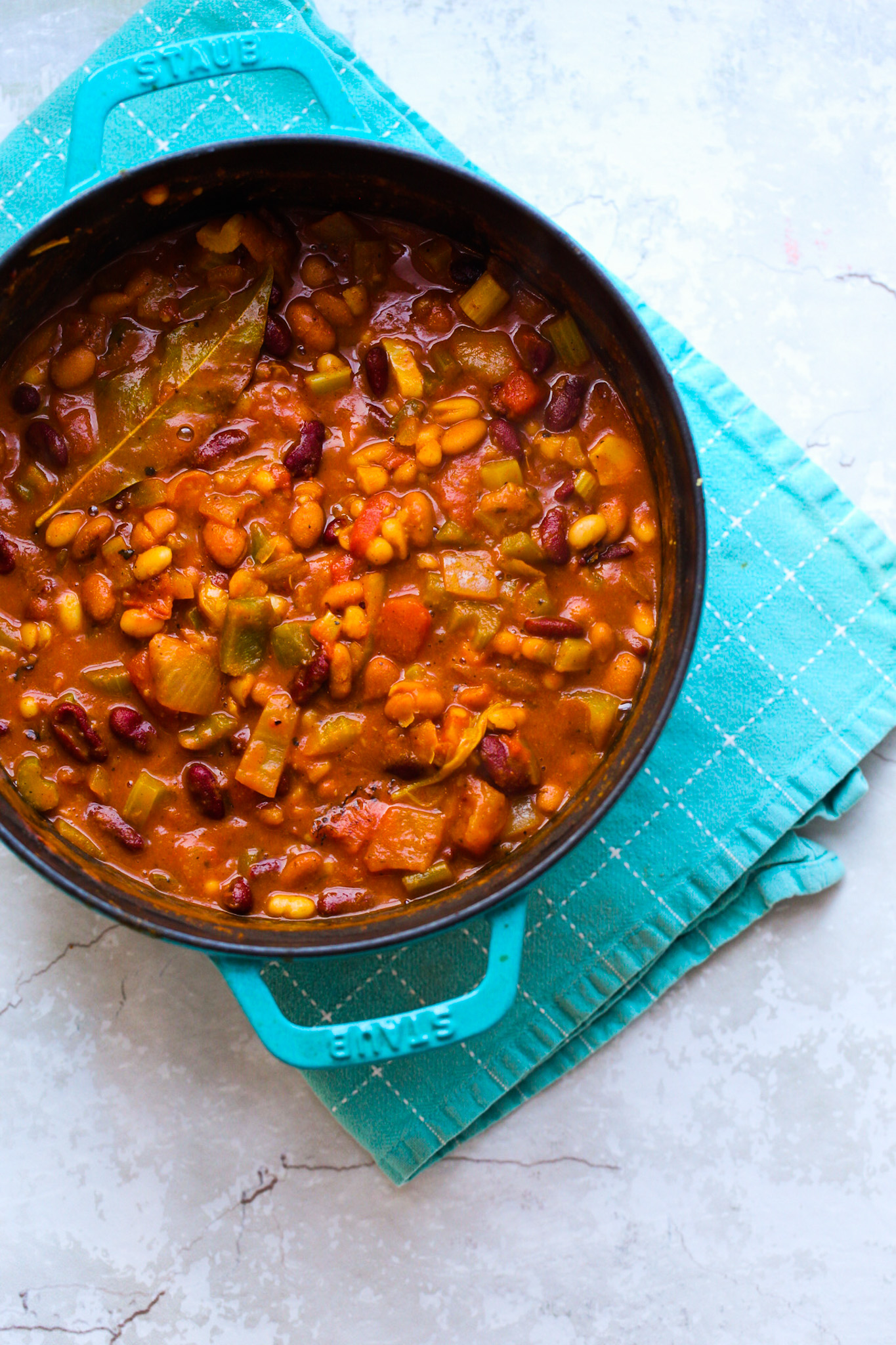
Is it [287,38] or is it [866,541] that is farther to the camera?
[866,541]

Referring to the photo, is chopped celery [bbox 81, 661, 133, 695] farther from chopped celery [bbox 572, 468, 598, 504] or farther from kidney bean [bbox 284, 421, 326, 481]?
chopped celery [bbox 572, 468, 598, 504]

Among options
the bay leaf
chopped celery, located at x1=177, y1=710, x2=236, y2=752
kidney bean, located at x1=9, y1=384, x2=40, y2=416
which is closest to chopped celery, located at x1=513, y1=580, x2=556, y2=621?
chopped celery, located at x1=177, y1=710, x2=236, y2=752

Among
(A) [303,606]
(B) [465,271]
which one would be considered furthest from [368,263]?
(A) [303,606]

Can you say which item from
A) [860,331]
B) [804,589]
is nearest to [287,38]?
[860,331]

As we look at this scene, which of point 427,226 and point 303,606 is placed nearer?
point 303,606

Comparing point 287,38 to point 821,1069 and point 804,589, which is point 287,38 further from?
point 821,1069

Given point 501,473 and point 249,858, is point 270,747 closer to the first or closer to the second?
point 249,858
